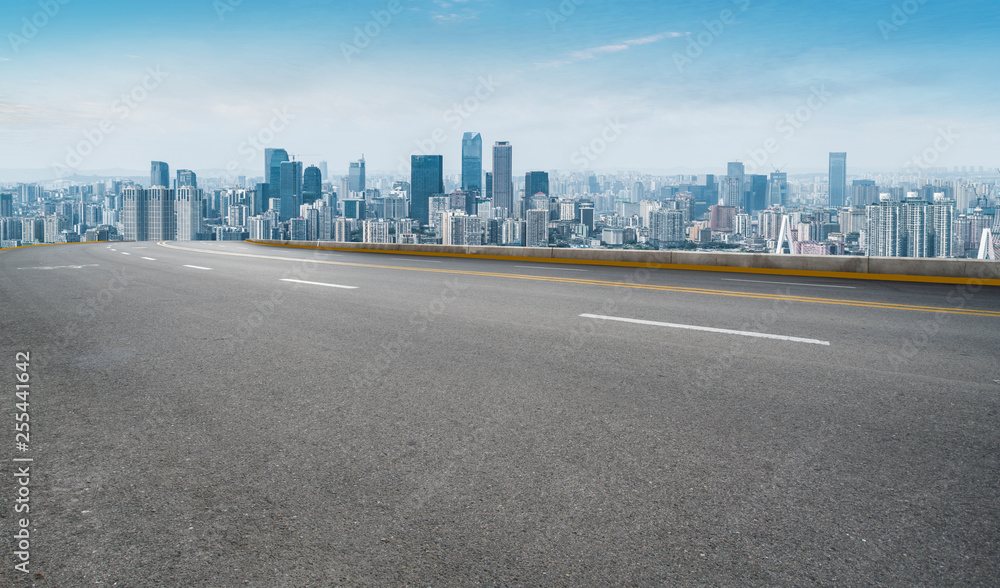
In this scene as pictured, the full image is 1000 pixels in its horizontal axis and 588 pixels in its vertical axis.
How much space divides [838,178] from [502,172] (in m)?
34.1

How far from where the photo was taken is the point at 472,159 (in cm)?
10356

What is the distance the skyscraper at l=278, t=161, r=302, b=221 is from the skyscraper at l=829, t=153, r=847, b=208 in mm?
55446

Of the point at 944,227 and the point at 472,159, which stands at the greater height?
the point at 472,159

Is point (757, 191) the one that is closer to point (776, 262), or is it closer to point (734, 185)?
point (734, 185)

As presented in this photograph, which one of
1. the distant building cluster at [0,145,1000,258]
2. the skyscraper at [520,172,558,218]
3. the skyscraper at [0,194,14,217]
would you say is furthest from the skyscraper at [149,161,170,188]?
the skyscraper at [520,172,558,218]

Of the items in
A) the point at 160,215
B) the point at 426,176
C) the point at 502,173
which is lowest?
the point at 160,215

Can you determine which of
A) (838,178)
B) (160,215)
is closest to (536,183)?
(838,178)

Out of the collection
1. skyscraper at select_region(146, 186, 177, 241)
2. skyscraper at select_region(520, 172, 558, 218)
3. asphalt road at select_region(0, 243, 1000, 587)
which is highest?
skyscraper at select_region(520, 172, 558, 218)

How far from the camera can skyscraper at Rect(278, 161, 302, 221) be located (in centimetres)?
7812

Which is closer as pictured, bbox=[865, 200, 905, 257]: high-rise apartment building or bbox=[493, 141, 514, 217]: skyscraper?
bbox=[865, 200, 905, 257]: high-rise apartment building

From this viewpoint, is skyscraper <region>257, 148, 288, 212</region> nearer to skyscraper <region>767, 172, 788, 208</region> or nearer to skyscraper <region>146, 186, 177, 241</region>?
skyscraper <region>146, 186, 177, 241</region>

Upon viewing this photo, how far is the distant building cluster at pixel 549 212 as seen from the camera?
1819 cm

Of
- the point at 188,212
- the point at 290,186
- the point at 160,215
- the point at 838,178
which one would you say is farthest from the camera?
the point at 290,186

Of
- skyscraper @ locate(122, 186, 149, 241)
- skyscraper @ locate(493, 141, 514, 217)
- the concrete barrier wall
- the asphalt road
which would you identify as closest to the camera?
the asphalt road
